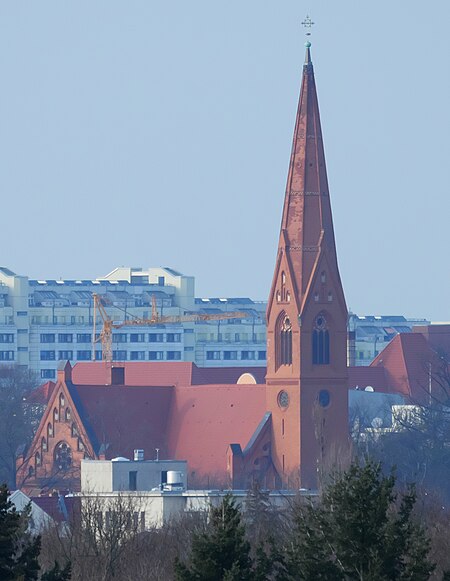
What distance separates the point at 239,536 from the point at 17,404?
113600mm

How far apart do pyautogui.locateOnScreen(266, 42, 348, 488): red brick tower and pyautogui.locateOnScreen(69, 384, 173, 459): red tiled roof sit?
10.3 meters

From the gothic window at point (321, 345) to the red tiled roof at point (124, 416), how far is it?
1270 centimetres

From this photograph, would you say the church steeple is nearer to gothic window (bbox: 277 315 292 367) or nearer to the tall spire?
the tall spire

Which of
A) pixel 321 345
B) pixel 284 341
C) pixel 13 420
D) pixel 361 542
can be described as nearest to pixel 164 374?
pixel 13 420

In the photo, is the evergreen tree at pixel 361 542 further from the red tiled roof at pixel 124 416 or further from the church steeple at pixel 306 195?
the red tiled roof at pixel 124 416

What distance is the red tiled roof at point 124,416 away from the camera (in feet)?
475

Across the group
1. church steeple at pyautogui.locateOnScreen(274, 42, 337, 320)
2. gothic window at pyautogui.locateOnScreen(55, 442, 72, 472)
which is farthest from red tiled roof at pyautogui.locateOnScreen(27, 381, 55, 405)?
church steeple at pyautogui.locateOnScreen(274, 42, 337, 320)

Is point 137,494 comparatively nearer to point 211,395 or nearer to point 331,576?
point 211,395

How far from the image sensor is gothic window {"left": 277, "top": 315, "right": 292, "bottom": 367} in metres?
133

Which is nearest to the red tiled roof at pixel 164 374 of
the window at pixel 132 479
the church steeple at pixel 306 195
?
the church steeple at pixel 306 195

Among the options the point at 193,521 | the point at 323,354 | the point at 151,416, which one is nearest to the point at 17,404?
the point at 151,416

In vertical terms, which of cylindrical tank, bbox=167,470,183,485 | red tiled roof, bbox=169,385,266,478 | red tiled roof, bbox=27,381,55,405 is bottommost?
cylindrical tank, bbox=167,470,183,485

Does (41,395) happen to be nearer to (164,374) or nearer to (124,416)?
(164,374)

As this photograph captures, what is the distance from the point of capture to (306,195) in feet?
432
